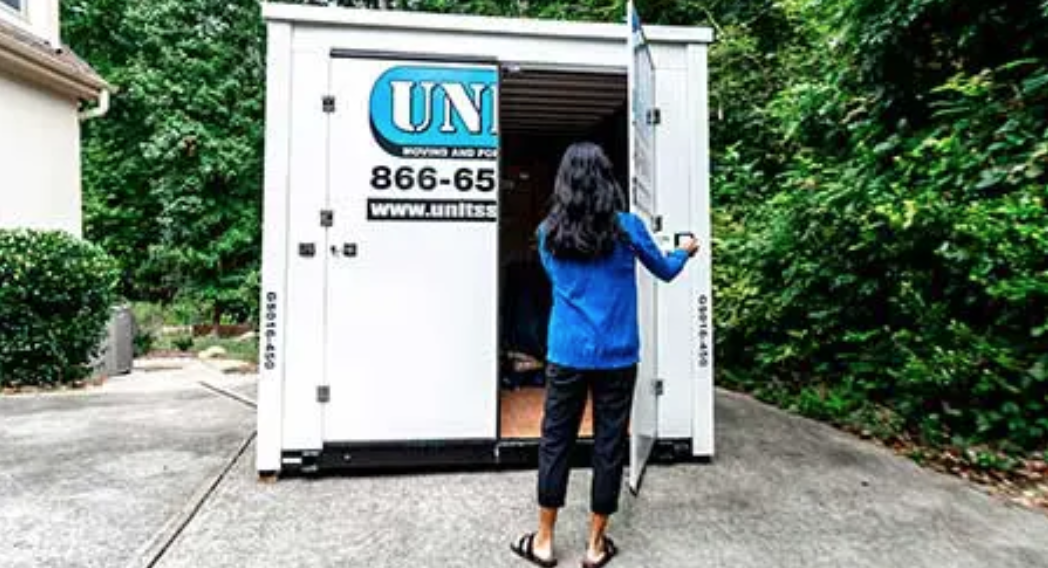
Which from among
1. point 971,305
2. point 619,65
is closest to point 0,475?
point 619,65

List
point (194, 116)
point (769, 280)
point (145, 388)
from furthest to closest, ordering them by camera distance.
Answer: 1. point (194, 116)
2. point (145, 388)
3. point (769, 280)

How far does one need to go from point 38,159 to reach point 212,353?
10.6 feet

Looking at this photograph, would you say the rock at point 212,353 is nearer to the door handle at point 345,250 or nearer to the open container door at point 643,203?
the door handle at point 345,250

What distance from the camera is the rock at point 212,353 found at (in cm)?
944

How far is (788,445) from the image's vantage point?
417 centimetres

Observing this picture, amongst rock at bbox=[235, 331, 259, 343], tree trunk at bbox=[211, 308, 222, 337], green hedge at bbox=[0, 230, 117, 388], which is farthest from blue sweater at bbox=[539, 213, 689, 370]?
tree trunk at bbox=[211, 308, 222, 337]

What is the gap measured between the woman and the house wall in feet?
21.6

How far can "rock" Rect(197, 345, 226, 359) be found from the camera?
9438mm

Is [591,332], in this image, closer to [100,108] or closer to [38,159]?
[38,159]

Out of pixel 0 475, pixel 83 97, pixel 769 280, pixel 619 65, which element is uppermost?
pixel 83 97

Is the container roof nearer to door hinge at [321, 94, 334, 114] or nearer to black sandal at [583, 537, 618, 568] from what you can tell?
door hinge at [321, 94, 334, 114]

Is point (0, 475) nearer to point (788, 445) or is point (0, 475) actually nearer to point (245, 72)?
point (788, 445)

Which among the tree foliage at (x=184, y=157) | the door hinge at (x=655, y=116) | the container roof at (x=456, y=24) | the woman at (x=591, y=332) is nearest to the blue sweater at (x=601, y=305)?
the woman at (x=591, y=332)

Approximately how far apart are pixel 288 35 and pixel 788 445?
3.57 m
